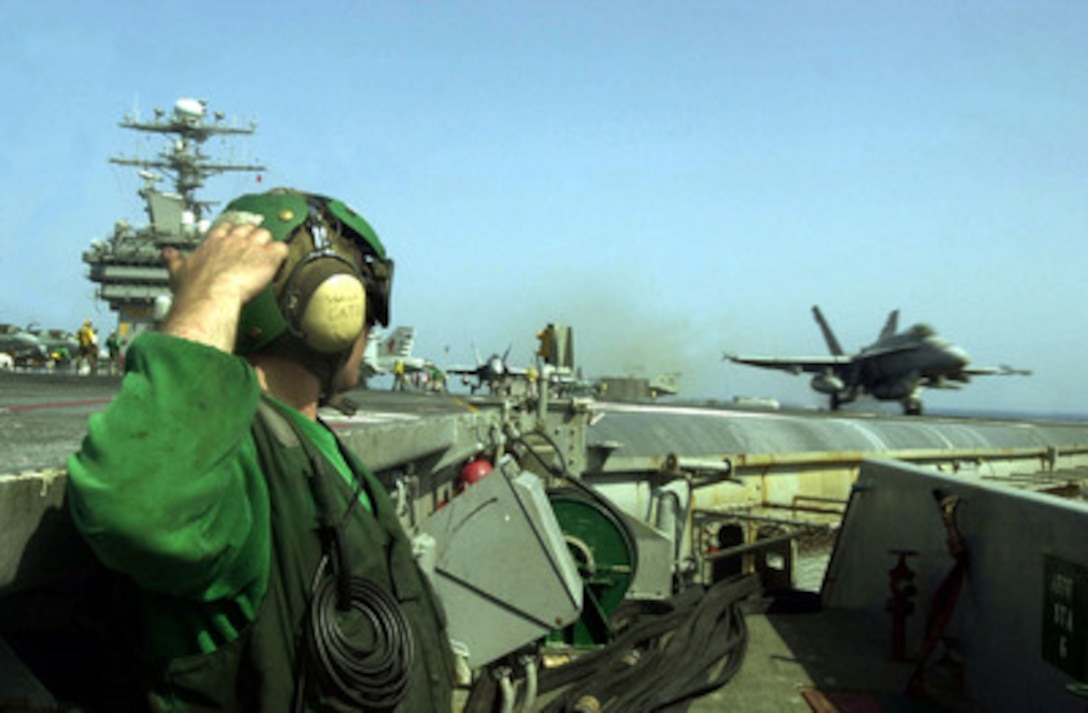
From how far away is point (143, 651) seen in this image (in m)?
1.73

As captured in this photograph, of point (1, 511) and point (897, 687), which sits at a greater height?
→ point (1, 511)

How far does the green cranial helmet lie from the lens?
217 centimetres

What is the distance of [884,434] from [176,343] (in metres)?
27.6

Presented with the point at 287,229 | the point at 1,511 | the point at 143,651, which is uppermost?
the point at 287,229

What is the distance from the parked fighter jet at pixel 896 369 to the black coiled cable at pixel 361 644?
5051 cm

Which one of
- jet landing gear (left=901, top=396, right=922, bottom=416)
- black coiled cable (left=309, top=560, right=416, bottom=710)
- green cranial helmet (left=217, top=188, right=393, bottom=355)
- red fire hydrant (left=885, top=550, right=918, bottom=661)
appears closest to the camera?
black coiled cable (left=309, top=560, right=416, bottom=710)

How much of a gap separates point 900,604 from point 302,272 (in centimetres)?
511

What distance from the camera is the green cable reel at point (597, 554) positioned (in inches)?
288

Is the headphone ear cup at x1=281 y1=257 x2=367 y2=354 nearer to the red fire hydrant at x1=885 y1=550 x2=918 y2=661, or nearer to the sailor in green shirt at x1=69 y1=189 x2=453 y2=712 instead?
the sailor in green shirt at x1=69 y1=189 x2=453 y2=712

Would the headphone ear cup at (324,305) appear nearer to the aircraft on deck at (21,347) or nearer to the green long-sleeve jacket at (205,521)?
the green long-sleeve jacket at (205,521)

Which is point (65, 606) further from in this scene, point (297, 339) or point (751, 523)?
point (751, 523)

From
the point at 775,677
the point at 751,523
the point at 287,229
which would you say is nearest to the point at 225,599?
the point at 287,229

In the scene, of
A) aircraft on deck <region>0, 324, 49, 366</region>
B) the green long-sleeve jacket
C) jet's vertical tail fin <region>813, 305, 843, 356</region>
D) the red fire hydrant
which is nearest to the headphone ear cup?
the green long-sleeve jacket

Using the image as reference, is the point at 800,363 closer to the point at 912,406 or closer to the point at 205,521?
the point at 912,406
